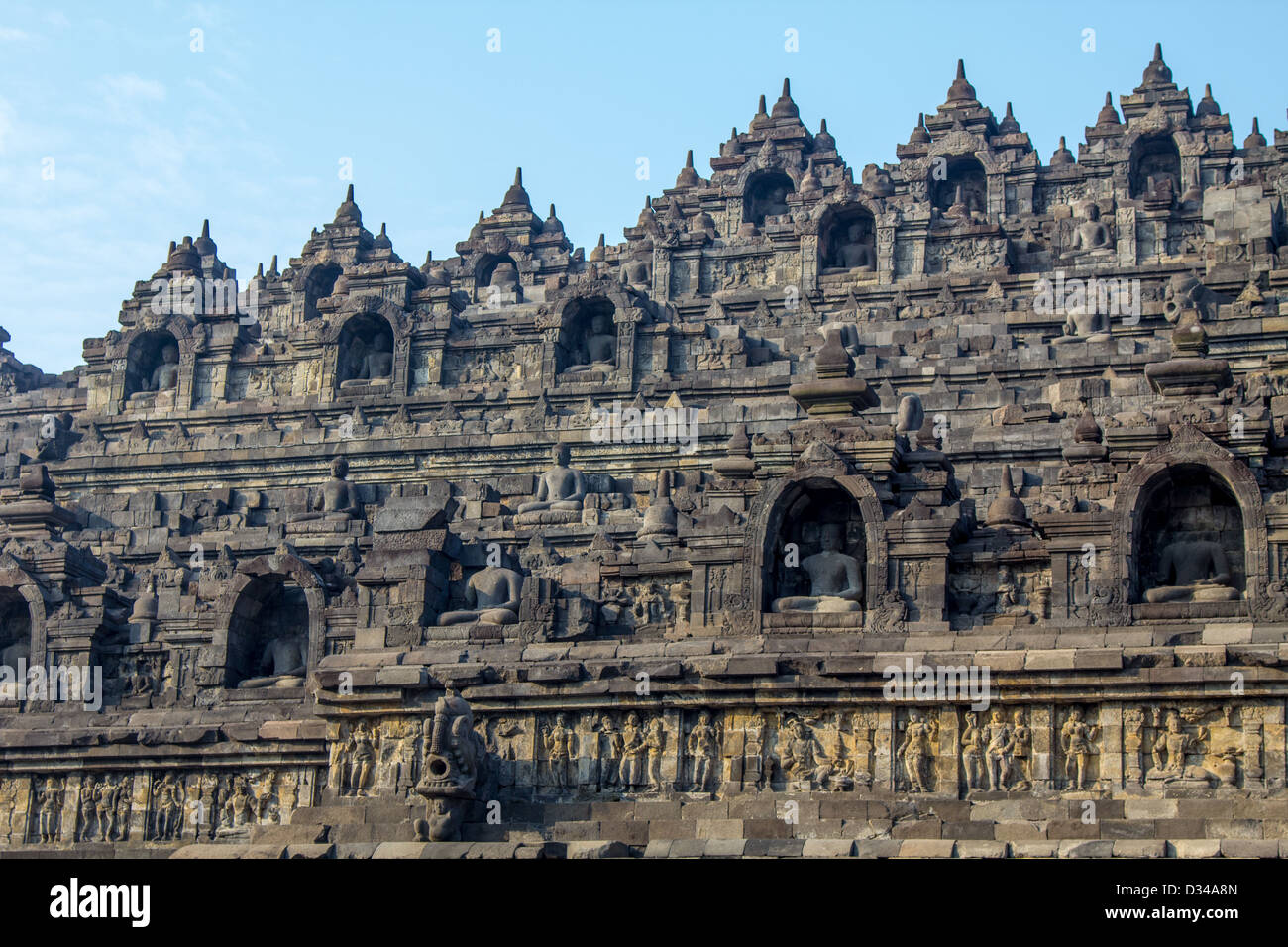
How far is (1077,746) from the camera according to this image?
3070 cm

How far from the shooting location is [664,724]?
32688 millimetres

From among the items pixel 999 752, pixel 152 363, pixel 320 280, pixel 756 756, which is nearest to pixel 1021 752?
pixel 999 752

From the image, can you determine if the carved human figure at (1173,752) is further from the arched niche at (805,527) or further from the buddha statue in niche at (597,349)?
the buddha statue in niche at (597,349)

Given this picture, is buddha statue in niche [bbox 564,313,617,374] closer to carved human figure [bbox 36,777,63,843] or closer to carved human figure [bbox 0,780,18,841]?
carved human figure [bbox 36,777,63,843]

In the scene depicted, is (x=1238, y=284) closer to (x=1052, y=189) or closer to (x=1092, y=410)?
(x=1092, y=410)

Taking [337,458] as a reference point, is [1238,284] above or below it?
above

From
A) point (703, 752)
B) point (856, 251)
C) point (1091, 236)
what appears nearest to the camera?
point (703, 752)

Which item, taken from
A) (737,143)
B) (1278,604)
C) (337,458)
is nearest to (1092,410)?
(1278,604)

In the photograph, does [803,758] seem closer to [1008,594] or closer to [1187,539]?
[1008,594]

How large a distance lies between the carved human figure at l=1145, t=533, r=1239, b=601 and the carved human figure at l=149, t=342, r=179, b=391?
3374cm

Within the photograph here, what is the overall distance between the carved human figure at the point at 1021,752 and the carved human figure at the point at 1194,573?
3062 mm

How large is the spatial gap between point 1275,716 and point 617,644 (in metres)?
9.69

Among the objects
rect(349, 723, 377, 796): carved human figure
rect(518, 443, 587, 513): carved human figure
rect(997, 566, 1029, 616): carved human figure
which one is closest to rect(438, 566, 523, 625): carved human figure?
rect(349, 723, 377, 796): carved human figure

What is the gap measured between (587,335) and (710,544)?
22.7 metres
